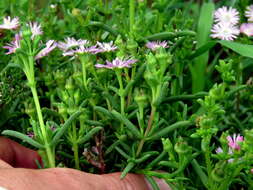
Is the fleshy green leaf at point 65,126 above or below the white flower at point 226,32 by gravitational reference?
below

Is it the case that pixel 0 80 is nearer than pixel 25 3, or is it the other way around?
pixel 0 80

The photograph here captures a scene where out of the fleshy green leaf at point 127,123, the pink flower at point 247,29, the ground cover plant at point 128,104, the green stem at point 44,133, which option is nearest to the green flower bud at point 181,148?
the ground cover plant at point 128,104

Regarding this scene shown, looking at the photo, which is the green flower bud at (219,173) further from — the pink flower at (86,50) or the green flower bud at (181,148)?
the pink flower at (86,50)

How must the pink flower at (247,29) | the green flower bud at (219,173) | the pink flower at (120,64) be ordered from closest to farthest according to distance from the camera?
the green flower bud at (219,173)
the pink flower at (120,64)
the pink flower at (247,29)

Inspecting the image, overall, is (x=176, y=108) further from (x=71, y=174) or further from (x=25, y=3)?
(x=25, y=3)

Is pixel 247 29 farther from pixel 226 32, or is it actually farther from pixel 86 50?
pixel 86 50

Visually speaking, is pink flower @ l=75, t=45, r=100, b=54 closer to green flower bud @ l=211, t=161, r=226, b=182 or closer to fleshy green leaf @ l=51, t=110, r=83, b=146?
fleshy green leaf @ l=51, t=110, r=83, b=146

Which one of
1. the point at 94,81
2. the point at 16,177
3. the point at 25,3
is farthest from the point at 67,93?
the point at 25,3

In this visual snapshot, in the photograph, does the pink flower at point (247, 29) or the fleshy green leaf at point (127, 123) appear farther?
the pink flower at point (247, 29)
